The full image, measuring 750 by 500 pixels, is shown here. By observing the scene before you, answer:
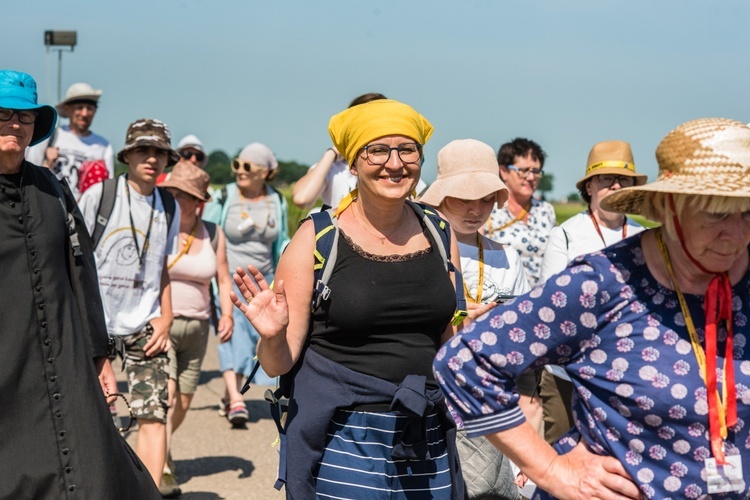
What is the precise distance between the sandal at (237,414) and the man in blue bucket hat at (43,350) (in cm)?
455

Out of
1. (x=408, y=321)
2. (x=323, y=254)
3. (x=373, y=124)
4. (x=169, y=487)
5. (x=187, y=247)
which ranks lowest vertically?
(x=169, y=487)

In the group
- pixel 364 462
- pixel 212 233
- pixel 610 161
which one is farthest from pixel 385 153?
pixel 212 233

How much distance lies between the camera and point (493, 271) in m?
5.82

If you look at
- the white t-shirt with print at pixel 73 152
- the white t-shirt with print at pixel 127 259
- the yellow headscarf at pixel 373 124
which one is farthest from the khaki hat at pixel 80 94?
the yellow headscarf at pixel 373 124

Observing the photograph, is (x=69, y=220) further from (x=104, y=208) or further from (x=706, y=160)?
(x=706, y=160)

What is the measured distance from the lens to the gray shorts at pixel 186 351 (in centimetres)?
814

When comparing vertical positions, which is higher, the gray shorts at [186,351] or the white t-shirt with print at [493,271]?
the white t-shirt with print at [493,271]

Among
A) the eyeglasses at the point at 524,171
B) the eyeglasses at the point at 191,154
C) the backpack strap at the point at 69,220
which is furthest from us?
the eyeglasses at the point at 191,154

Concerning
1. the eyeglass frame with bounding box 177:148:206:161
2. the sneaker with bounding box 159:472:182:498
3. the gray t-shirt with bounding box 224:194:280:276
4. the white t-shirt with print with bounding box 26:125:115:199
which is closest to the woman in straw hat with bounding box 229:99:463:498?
the sneaker with bounding box 159:472:182:498

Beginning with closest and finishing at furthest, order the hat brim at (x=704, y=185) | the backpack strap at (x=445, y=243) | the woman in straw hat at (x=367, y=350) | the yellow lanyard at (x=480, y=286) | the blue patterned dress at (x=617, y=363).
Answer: the hat brim at (x=704, y=185)
the blue patterned dress at (x=617, y=363)
the woman in straw hat at (x=367, y=350)
the backpack strap at (x=445, y=243)
the yellow lanyard at (x=480, y=286)

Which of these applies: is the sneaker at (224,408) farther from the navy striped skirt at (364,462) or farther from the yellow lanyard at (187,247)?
the navy striped skirt at (364,462)

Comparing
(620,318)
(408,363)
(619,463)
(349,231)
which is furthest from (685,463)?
(349,231)

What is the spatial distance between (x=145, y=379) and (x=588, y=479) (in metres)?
4.11

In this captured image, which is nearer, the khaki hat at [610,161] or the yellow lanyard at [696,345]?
the yellow lanyard at [696,345]
